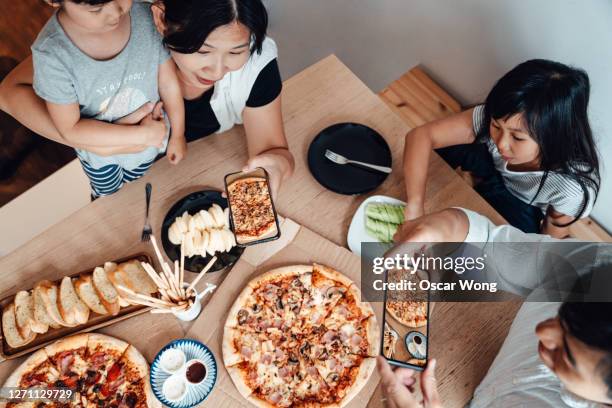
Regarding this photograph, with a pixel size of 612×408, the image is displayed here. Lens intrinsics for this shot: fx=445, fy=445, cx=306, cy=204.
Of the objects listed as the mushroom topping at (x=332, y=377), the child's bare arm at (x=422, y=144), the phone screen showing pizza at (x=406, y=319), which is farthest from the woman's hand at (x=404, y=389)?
the child's bare arm at (x=422, y=144)

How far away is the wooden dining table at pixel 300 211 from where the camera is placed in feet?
4.64

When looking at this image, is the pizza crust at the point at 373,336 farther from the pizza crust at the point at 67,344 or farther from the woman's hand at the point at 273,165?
the pizza crust at the point at 67,344

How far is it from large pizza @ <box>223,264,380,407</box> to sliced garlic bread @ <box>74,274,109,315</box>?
0.39 metres

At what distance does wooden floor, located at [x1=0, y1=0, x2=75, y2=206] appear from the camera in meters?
2.32

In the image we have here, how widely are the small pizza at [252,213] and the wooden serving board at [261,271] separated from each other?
13 cm

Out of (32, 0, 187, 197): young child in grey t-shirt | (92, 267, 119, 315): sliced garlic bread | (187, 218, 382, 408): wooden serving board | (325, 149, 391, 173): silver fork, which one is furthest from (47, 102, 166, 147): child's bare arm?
(325, 149, 391, 173): silver fork

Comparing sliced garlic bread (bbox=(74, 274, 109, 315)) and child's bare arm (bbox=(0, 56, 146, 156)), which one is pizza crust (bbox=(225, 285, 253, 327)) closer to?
sliced garlic bread (bbox=(74, 274, 109, 315))

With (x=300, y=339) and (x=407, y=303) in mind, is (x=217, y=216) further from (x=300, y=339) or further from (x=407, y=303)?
(x=407, y=303)

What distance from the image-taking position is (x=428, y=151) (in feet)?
5.34

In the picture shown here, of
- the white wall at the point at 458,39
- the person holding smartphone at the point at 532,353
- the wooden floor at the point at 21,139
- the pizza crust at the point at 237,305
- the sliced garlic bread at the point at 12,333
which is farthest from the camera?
the wooden floor at the point at 21,139

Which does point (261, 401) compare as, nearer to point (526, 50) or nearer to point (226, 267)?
point (226, 267)

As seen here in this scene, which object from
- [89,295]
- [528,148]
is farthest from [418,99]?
[89,295]

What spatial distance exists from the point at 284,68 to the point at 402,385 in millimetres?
2591

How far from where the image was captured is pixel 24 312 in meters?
1.32
